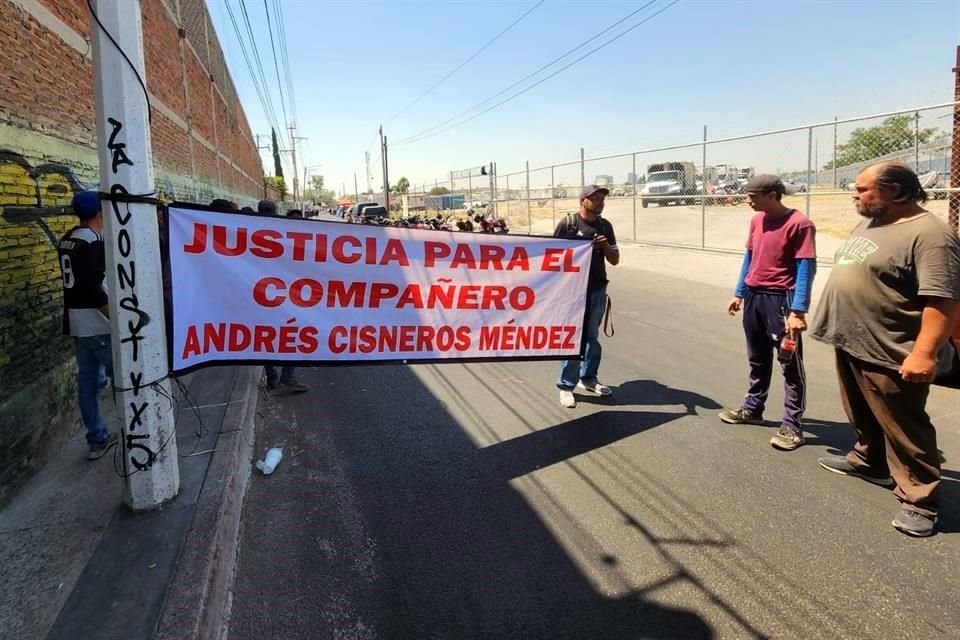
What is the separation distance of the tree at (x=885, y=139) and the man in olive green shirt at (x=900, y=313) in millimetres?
8052

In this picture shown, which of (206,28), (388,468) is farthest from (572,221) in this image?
(206,28)

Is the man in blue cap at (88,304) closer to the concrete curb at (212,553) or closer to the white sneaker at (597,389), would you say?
the concrete curb at (212,553)

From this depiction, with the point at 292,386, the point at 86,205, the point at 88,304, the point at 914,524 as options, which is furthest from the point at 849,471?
the point at 86,205

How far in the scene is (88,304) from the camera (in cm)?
404

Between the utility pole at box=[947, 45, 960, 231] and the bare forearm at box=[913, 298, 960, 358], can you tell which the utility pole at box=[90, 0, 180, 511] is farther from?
the utility pole at box=[947, 45, 960, 231]

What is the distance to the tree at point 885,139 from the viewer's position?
955 cm

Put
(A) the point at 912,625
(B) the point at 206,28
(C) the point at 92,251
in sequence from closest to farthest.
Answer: (A) the point at 912,625
(C) the point at 92,251
(B) the point at 206,28

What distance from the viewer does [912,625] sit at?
8.11ft

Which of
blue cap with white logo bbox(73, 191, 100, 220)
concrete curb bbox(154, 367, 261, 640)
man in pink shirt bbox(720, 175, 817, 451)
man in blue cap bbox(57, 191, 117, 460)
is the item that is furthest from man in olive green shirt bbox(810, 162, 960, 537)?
blue cap with white logo bbox(73, 191, 100, 220)

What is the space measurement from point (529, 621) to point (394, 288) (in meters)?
2.32

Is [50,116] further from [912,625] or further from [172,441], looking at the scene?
[912,625]

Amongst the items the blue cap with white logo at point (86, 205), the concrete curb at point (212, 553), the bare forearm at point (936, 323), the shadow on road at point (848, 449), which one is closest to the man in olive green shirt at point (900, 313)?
the bare forearm at point (936, 323)

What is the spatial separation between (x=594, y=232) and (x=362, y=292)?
217 cm

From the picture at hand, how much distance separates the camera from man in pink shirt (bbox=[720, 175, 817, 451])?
409 cm
